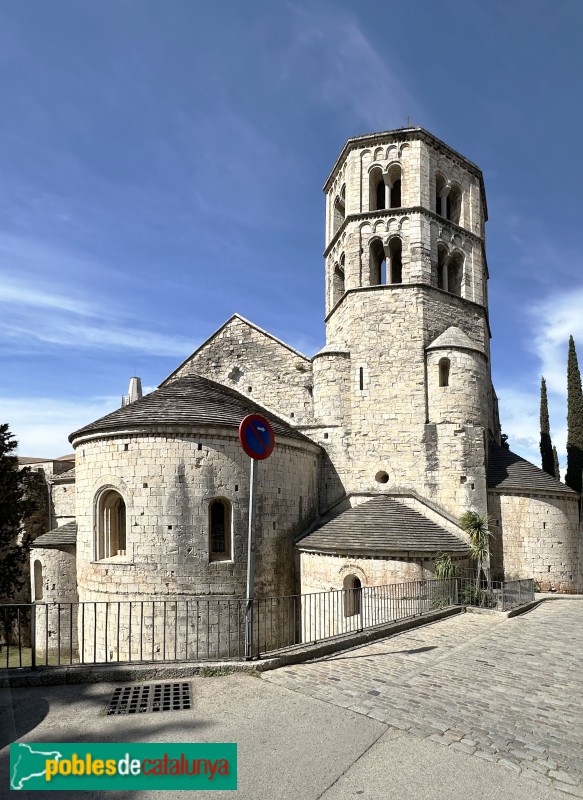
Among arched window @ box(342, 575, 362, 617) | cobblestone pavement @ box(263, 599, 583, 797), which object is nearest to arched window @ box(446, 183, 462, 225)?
arched window @ box(342, 575, 362, 617)

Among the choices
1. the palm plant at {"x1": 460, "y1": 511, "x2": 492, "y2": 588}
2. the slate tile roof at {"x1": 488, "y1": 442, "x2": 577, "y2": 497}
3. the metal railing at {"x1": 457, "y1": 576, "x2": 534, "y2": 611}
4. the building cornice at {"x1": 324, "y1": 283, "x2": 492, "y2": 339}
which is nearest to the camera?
the metal railing at {"x1": 457, "y1": 576, "x2": 534, "y2": 611}

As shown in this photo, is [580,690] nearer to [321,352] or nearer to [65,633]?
[321,352]

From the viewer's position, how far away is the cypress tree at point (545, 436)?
3369 centimetres

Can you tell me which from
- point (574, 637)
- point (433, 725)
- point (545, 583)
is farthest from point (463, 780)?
point (545, 583)

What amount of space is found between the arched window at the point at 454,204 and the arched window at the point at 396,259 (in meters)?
2.98

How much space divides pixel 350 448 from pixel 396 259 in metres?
8.74

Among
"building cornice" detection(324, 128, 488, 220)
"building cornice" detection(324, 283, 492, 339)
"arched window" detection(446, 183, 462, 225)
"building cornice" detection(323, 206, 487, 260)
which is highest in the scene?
"building cornice" detection(324, 128, 488, 220)

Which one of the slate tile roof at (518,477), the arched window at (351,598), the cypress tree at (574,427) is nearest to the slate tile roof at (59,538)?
the arched window at (351,598)

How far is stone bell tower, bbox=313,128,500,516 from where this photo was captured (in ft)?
61.3

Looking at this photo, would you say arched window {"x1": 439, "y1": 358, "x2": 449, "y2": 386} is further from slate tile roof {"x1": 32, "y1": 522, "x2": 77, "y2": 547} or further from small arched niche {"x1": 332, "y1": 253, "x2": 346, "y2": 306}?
slate tile roof {"x1": 32, "y1": 522, "x2": 77, "y2": 547}

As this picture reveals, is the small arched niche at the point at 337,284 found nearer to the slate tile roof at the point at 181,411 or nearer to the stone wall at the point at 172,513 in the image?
the slate tile roof at the point at 181,411

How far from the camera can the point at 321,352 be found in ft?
67.4

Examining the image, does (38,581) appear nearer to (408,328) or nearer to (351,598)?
(351,598)

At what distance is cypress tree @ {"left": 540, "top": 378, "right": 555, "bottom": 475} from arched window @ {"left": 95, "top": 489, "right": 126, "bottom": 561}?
27929 mm
